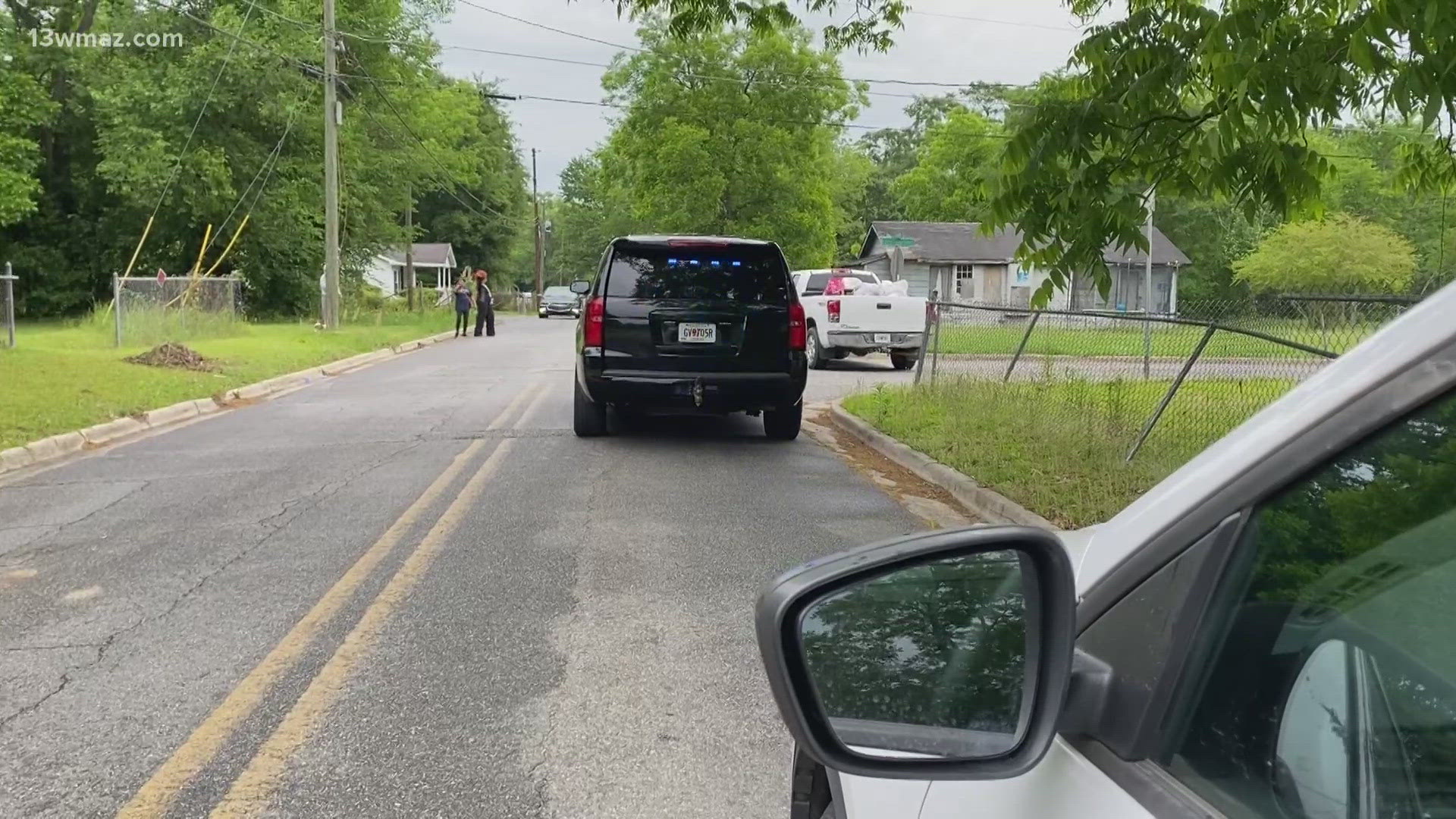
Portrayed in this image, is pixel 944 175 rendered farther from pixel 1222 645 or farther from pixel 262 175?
pixel 1222 645

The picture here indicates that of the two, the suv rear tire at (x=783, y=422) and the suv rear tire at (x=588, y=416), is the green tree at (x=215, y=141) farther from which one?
the suv rear tire at (x=783, y=422)

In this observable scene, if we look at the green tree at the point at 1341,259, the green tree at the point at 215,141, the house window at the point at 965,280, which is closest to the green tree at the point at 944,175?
the house window at the point at 965,280

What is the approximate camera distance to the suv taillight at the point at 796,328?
10.3 m

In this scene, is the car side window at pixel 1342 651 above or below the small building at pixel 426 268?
below

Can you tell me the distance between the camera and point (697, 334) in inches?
397

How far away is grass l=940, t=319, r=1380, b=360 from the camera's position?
25.5 ft

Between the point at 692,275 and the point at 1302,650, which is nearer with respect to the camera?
the point at 1302,650

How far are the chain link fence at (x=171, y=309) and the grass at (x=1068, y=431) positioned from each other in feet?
50.3

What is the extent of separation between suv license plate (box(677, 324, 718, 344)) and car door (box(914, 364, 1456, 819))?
28.7 feet

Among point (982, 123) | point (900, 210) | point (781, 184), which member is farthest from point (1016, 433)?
point (900, 210)

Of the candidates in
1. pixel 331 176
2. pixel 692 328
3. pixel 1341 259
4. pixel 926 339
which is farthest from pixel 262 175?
pixel 1341 259

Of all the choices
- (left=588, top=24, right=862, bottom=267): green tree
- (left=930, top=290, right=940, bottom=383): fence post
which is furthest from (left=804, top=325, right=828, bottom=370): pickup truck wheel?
(left=588, top=24, right=862, bottom=267): green tree

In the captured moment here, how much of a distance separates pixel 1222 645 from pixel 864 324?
19253mm

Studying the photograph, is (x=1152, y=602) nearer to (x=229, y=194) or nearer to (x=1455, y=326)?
(x=1455, y=326)
